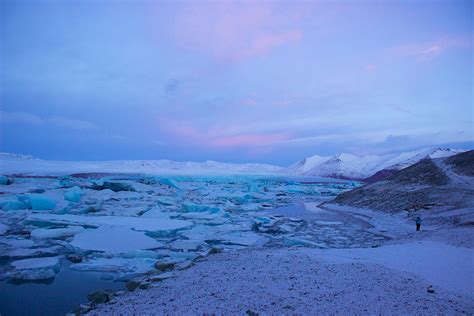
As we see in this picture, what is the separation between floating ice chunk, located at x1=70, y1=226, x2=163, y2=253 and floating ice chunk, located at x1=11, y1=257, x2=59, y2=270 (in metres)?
0.97

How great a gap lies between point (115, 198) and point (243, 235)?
480 inches

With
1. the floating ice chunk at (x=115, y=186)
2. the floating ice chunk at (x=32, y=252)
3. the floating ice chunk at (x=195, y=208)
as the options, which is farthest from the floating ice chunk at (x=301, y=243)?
the floating ice chunk at (x=115, y=186)

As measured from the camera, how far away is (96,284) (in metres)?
4.88

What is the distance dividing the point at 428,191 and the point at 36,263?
15.1 m

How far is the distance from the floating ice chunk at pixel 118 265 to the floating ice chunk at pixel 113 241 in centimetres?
67

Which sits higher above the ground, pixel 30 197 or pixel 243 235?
pixel 30 197

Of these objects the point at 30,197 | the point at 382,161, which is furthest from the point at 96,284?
the point at 382,161

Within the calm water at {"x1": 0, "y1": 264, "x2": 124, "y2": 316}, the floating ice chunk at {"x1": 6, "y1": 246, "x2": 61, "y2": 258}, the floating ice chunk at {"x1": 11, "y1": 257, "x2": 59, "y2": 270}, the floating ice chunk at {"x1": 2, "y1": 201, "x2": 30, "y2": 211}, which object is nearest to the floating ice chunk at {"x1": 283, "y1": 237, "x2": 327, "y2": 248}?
the calm water at {"x1": 0, "y1": 264, "x2": 124, "y2": 316}

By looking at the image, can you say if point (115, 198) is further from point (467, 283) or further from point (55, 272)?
point (467, 283)

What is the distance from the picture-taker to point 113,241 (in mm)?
7293

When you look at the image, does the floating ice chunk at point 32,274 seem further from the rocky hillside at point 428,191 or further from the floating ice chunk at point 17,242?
the rocky hillside at point 428,191

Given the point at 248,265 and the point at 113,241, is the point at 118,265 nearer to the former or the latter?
the point at 113,241

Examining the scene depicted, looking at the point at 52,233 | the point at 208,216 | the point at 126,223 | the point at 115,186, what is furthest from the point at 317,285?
the point at 115,186

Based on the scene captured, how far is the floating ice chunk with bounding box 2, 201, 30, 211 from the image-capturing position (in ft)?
41.1
